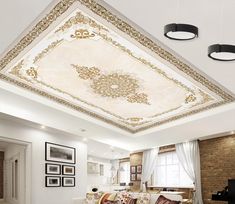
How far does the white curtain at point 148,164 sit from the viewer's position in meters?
12.7

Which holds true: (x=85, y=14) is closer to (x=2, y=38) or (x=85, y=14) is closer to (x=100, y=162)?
(x=2, y=38)

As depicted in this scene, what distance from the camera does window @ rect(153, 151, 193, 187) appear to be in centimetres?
1156

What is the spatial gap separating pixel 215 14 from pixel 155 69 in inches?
89.5

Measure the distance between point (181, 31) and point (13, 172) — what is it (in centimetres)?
867

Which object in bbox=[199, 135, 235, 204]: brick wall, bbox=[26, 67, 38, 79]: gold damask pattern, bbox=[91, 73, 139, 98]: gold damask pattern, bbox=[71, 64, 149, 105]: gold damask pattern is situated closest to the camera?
bbox=[26, 67, 38, 79]: gold damask pattern

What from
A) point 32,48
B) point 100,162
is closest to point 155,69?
point 32,48

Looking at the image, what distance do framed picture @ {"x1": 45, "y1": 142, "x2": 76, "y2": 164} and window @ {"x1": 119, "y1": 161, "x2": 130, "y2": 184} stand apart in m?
5.61

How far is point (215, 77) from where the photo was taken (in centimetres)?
560

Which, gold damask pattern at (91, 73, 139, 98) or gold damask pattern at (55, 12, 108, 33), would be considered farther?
gold damask pattern at (91, 73, 139, 98)

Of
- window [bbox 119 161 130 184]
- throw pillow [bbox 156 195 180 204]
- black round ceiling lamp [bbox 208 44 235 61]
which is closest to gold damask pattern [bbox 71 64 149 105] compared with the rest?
throw pillow [bbox 156 195 180 204]

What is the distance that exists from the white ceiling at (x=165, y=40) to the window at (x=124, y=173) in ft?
21.4

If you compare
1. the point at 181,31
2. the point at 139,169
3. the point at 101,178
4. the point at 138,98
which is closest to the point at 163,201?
the point at 138,98

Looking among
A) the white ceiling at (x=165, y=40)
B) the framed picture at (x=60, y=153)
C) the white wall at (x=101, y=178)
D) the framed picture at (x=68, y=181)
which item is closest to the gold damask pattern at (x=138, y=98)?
the white ceiling at (x=165, y=40)

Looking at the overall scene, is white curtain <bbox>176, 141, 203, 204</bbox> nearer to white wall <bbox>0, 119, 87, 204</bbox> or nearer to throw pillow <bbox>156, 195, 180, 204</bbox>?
throw pillow <bbox>156, 195, 180, 204</bbox>
